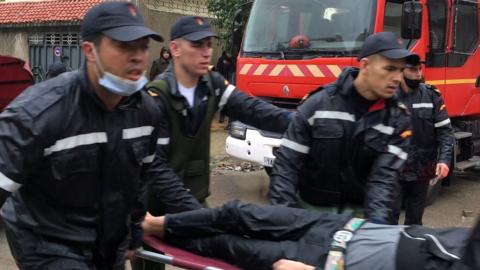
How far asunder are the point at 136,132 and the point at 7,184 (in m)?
0.53

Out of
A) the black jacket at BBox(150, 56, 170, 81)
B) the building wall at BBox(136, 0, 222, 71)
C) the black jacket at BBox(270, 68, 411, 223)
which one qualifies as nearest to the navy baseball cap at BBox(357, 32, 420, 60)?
the black jacket at BBox(270, 68, 411, 223)

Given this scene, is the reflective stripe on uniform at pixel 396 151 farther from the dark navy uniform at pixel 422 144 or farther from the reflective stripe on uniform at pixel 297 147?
the dark navy uniform at pixel 422 144

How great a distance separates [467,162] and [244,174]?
10.0 feet

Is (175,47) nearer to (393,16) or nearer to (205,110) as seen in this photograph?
(205,110)

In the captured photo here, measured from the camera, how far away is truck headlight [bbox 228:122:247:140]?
22.2 ft

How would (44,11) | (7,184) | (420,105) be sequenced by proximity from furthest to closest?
(44,11)
(420,105)
(7,184)

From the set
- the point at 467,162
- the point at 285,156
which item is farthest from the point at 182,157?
the point at 467,162

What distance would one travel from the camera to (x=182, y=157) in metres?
3.20

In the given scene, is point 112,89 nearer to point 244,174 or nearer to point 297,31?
point 297,31

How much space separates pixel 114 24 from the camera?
211cm

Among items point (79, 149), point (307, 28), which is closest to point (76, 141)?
point (79, 149)

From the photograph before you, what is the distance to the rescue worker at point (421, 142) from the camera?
14.3 ft

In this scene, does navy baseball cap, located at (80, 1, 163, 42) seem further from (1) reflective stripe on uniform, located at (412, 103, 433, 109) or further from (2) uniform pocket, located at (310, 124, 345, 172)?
(1) reflective stripe on uniform, located at (412, 103, 433, 109)

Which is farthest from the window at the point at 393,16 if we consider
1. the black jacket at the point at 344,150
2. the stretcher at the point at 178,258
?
the stretcher at the point at 178,258
